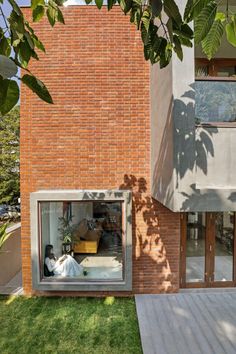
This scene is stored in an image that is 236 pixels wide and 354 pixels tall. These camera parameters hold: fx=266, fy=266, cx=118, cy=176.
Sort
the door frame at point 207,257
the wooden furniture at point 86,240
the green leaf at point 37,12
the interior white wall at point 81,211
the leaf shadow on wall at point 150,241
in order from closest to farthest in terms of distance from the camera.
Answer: the green leaf at point 37,12 < the interior white wall at point 81,211 < the leaf shadow on wall at point 150,241 < the wooden furniture at point 86,240 < the door frame at point 207,257

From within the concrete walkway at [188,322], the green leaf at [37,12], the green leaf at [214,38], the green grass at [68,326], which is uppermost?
the green leaf at [37,12]

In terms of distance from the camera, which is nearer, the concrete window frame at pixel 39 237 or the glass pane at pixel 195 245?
the concrete window frame at pixel 39 237

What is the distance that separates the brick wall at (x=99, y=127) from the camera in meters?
6.32

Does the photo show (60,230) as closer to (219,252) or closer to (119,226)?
(119,226)

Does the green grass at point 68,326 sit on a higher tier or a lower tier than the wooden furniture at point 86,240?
lower

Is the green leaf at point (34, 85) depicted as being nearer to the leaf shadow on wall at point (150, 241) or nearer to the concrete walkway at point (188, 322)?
the concrete walkway at point (188, 322)

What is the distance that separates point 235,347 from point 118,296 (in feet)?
8.97

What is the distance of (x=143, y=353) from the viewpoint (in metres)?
4.49

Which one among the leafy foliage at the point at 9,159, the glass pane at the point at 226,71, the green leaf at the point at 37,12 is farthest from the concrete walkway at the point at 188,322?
the leafy foliage at the point at 9,159

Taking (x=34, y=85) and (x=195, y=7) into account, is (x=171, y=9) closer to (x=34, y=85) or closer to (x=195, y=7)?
(x=195, y=7)

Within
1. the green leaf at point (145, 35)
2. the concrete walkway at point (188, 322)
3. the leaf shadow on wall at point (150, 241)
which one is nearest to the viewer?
the green leaf at point (145, 35)

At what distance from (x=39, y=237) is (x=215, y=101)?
485cm

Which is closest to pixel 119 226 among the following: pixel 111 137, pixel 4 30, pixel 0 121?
pixel 111 137

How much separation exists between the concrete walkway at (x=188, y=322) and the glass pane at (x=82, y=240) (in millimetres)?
1167
